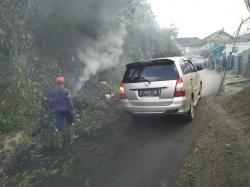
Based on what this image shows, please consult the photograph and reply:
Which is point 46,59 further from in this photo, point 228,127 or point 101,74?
point 228,127

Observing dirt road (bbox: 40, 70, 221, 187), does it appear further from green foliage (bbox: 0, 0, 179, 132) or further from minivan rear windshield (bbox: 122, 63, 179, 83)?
green foliage (bbox: 0, 0, 179, 132)

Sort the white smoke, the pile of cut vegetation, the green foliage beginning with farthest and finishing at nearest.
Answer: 1. the white smoke
2. the green foliage
3. the pile of cut vegetation

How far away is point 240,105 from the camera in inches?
331

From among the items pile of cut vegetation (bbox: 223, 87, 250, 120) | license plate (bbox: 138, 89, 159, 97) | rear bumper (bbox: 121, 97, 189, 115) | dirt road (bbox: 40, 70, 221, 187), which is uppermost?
license plate (bbox: 138, 89, 159, 97)

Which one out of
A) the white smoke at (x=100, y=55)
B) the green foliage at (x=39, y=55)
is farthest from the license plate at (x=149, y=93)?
the white smoke at (x=100, y=55)

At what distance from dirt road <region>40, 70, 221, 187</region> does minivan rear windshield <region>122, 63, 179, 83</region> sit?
4.60ft

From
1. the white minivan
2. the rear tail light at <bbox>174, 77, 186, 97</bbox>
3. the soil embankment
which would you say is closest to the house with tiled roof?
the soil embankment

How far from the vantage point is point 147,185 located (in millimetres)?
4195

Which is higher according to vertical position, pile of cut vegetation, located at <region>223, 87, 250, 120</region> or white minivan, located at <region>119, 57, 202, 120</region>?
white minivan, located at <region>119, 57, 202, 120</region>

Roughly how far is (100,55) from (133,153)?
8674 mm

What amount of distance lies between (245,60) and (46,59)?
1861cm

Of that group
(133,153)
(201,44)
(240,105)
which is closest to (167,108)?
(133,153)

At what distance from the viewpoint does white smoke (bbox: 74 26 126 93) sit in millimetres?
12143

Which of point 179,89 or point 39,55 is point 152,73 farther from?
point 39,55
